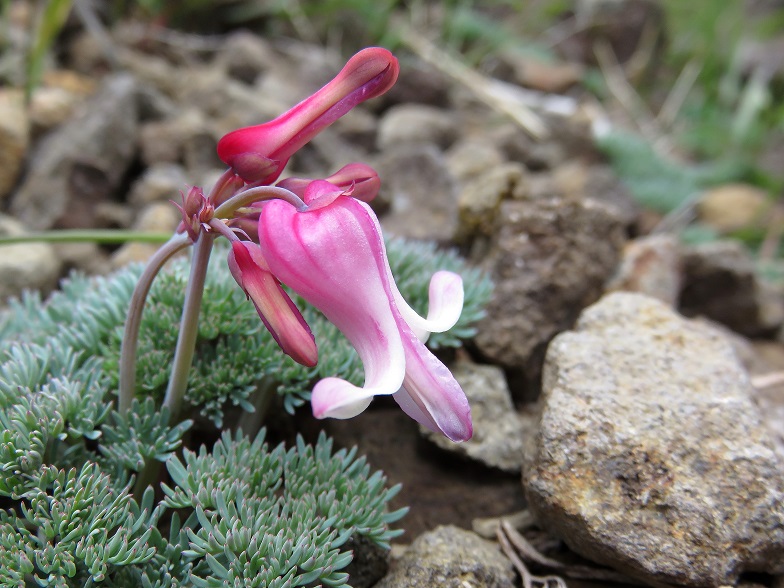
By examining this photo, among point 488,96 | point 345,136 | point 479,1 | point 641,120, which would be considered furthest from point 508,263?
point 479,1

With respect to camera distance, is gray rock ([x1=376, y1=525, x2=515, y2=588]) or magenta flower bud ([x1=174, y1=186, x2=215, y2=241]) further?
Answer: gray rock ([x1=376, y1=525, x2=515, y2=588])

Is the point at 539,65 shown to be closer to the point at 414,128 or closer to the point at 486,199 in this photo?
the point at 414,128

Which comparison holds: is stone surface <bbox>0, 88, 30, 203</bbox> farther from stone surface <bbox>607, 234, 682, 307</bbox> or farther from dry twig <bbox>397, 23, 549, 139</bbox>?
dry twig <bbox>397, 23, 549, 139</bbox>

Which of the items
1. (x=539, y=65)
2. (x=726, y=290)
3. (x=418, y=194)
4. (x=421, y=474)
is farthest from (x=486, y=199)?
(x=539, y=65)

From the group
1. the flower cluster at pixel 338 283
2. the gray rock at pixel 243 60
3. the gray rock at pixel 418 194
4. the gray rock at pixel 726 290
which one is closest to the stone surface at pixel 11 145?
the gray rock at pixel 243 60

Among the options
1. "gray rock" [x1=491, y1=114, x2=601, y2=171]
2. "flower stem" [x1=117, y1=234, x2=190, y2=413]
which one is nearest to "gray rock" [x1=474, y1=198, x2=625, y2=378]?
"flower stem" [x1=117, y1=234, x2=190, y2=413]
